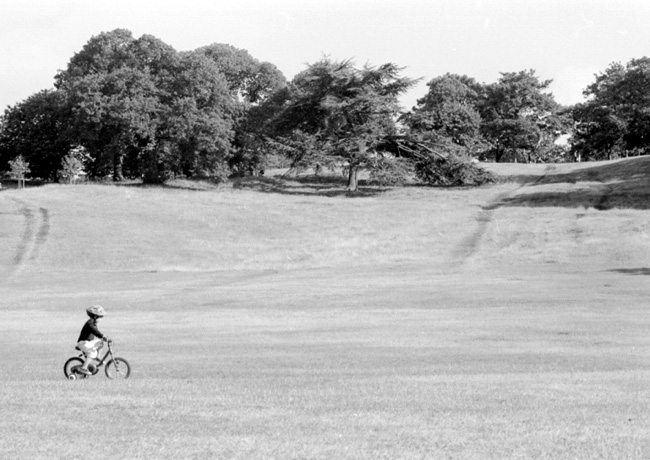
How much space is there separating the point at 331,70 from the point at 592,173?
35.2 m

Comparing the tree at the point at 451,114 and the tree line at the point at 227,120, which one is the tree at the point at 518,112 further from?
the tree line at the point at 227,120

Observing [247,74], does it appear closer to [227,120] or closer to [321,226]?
[227,120]

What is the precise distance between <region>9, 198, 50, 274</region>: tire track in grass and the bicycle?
40.6 meters

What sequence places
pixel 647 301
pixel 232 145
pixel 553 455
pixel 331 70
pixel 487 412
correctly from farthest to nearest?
pixel 232 145, pixel 331 70, pixel 647 301, pixel 487 412, pixel 553 455

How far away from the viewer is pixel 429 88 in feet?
496

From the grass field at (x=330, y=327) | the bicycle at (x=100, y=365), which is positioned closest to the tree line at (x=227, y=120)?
the grass field at (x=330, y=327)

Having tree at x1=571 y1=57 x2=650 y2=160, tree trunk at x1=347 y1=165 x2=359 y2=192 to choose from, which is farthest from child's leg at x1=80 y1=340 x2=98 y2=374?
tree at x1=571 y1=57 x2=650 y2=160

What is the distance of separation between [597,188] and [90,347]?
83.7 meters

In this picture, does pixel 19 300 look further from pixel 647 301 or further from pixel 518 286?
pixel 647 301

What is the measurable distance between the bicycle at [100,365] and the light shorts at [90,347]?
0.64ft

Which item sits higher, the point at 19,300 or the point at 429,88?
the point at 429,88

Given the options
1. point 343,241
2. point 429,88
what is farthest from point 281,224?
point 429,88

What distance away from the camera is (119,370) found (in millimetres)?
21062

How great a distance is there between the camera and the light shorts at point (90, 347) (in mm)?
20234
